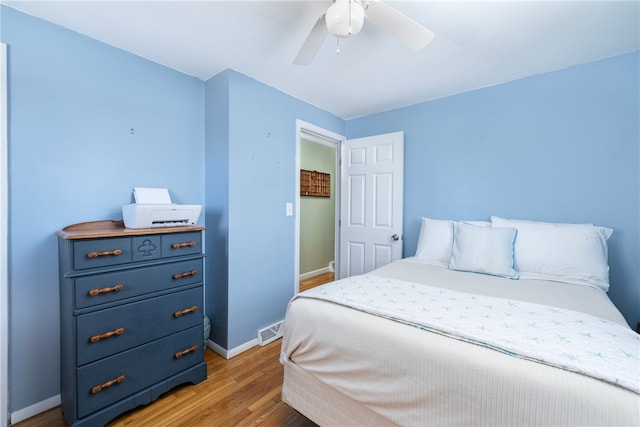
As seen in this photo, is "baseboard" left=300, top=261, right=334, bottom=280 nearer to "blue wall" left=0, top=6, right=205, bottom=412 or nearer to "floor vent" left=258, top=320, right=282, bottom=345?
"floor vent" left=258, top=320, right=282, bottom=345

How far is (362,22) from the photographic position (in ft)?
4.27

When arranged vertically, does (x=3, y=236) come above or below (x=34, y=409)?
above

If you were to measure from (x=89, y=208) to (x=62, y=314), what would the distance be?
2.18ft

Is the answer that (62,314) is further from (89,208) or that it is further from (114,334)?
(89,208)

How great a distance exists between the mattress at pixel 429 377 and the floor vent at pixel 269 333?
102cm

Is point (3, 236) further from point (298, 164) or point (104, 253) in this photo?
point (298, 164)

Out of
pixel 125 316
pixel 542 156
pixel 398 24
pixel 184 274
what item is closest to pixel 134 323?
pixel 125 316

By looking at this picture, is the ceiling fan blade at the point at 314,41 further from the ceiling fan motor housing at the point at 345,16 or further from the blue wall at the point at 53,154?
the blue wall at the point at 53,154

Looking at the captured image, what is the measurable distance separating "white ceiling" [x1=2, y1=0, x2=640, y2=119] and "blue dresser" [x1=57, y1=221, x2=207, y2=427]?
50.3 inches

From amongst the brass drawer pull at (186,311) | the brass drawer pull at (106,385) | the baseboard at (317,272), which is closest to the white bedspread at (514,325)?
the brass drawer pull at (186,311)

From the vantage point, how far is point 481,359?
0.94 m

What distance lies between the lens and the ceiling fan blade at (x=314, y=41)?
4.61ft

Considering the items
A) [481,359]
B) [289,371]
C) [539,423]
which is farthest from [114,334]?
[539,423]

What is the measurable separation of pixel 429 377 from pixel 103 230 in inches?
77.6
